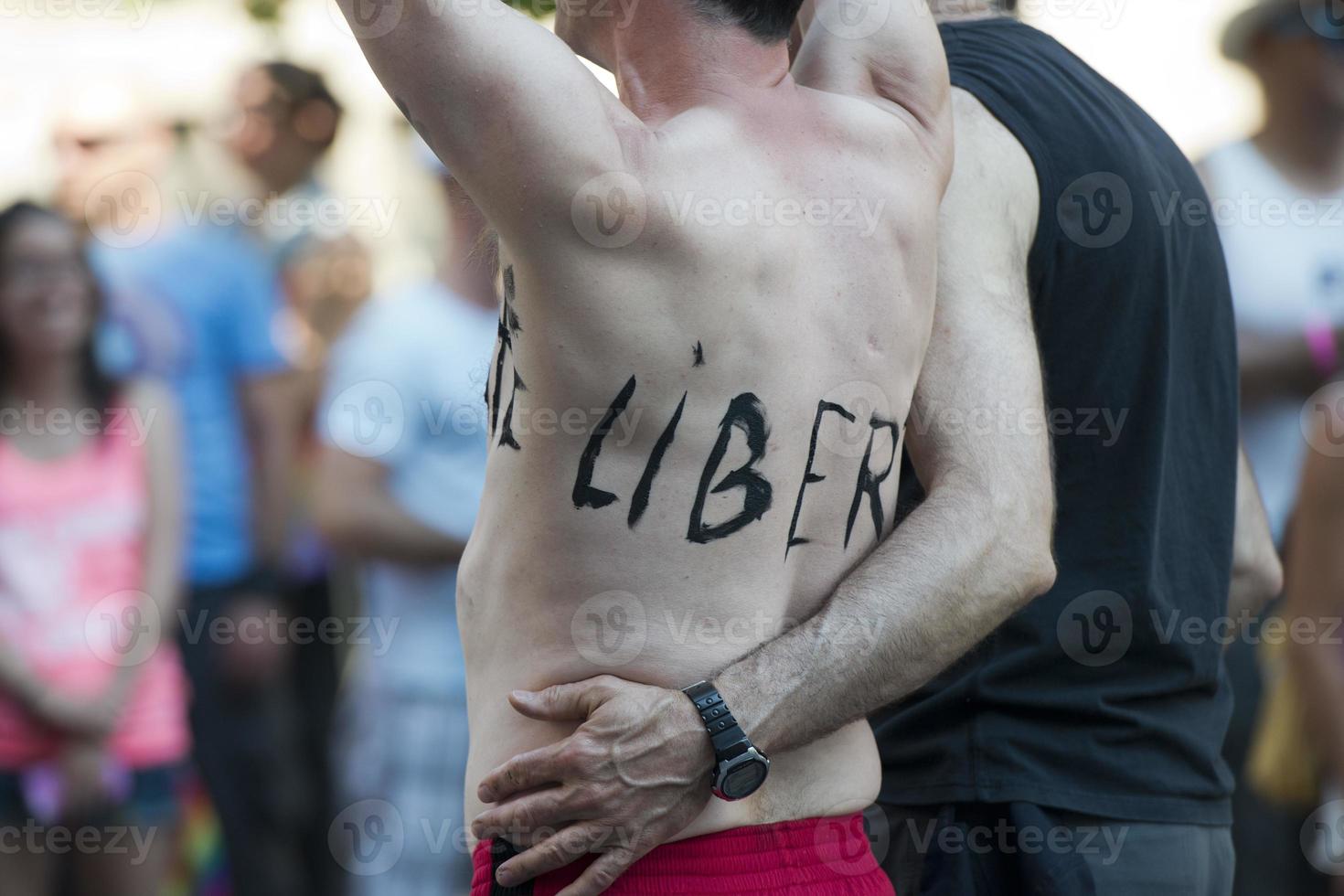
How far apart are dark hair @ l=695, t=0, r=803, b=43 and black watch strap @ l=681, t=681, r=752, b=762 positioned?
80 cm

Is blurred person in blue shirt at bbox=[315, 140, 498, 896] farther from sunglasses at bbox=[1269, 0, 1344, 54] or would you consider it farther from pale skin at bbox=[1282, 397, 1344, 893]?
sunglasses at bbox=[1269, 0, 1344, 54]

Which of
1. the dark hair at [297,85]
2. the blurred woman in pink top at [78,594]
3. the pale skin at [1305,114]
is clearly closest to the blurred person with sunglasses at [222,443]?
the blurred woman in pink top at [78,594]

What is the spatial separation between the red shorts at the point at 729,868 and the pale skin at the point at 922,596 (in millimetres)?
32

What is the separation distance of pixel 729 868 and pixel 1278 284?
299cm

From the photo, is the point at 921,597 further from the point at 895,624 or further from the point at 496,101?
the point at 496,101

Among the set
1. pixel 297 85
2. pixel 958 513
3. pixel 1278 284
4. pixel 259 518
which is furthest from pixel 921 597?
pixel 297 85

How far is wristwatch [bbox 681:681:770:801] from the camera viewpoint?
181cm

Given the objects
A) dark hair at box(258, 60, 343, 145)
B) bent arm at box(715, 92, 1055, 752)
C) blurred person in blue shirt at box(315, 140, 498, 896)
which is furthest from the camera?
dark hair at box(258, 60, 343, 145)

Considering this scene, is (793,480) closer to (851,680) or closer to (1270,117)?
(851,680)

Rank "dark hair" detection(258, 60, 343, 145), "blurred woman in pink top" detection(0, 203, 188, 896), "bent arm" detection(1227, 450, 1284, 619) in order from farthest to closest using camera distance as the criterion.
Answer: "dark hair" detection(258, 60, 343, 145), "blurred woman in pink top" detection(0, 203, 188, 896), "bent arm" detection(1227, 450, 1284, 619)

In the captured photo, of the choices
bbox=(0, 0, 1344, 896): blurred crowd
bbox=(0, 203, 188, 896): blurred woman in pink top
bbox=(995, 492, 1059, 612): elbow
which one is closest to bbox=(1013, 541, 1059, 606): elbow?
bbox=(995, 492, 1059, 612): elbow

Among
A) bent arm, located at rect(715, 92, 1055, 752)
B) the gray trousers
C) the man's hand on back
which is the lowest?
the gray trousers

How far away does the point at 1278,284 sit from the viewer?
13.9 ft

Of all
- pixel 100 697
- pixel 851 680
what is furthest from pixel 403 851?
pixel 851 680
